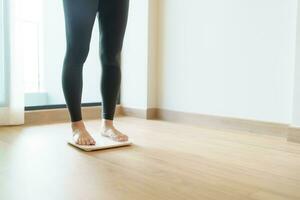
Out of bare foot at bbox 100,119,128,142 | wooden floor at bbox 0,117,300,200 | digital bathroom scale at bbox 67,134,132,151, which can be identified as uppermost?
bare foot at bbox 100,119,128,142

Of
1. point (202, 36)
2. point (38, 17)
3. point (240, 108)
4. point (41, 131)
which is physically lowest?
point (41, 131)

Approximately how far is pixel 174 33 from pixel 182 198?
162cm

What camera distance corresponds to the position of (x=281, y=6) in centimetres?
171

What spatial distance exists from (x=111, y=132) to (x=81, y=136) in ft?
0.56

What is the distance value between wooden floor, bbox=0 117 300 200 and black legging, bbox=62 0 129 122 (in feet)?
0.81

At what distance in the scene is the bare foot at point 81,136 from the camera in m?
A: 1.44

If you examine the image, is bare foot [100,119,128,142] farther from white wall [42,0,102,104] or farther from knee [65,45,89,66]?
white wall [42,0,102,104]

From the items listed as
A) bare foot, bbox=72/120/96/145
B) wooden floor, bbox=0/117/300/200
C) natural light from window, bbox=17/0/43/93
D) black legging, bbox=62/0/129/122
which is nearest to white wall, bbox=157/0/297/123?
wooden floor, bbox=0/117/300/200

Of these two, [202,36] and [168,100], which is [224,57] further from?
[168,100]

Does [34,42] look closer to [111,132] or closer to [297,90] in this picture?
[111,132]

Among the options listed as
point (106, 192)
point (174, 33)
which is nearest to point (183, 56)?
point (174, 33)

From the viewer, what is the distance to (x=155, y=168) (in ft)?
3.78

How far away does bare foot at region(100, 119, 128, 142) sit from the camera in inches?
60.8

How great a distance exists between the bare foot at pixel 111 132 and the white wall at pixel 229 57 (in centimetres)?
74
